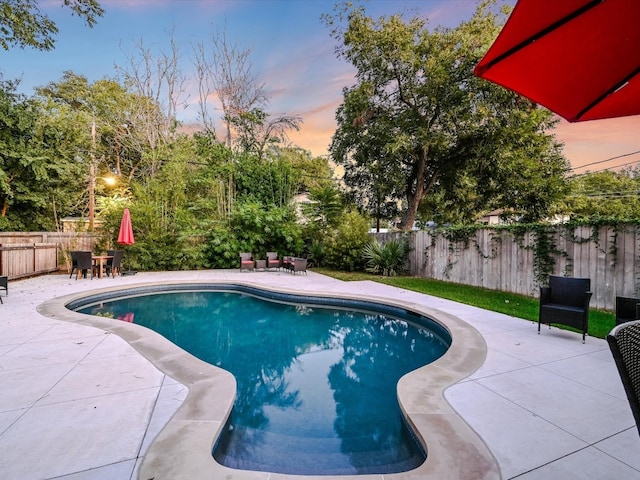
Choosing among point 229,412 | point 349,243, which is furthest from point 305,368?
point 349,243

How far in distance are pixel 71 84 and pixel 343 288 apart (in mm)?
20638

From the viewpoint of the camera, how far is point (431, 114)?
12.3 m

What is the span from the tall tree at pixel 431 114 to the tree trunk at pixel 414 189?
43 mm

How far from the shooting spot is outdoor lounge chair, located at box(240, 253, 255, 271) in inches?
418

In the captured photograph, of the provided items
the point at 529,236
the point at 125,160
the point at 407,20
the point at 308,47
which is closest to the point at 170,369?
the point at 529,236

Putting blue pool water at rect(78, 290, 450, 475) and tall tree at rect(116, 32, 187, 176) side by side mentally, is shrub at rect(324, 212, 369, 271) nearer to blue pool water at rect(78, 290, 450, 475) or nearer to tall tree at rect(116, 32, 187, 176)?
blue pool water at rect(78, 290, 450, 475)

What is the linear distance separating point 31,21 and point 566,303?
1176 cm

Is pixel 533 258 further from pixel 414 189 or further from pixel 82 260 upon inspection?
pixel 82 260

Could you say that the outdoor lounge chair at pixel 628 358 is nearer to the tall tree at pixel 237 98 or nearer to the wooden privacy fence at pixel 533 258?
the wooden privacy fence at pixel 533 258

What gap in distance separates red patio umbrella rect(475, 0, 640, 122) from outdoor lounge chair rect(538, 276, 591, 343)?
2.51 metres

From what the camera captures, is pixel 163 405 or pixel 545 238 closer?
pixel 163 405

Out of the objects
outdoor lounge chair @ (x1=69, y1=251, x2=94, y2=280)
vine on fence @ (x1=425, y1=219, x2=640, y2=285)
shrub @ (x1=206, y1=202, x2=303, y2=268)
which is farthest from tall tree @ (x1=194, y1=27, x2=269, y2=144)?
vine on fence @ (x1=425, y1=219, x2=640, y2=285)

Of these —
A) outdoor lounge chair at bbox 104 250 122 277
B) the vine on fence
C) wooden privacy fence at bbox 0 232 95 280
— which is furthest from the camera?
outdoor lounge chair at bbox 104 250 122 277

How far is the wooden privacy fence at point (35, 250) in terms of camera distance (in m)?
8.12
